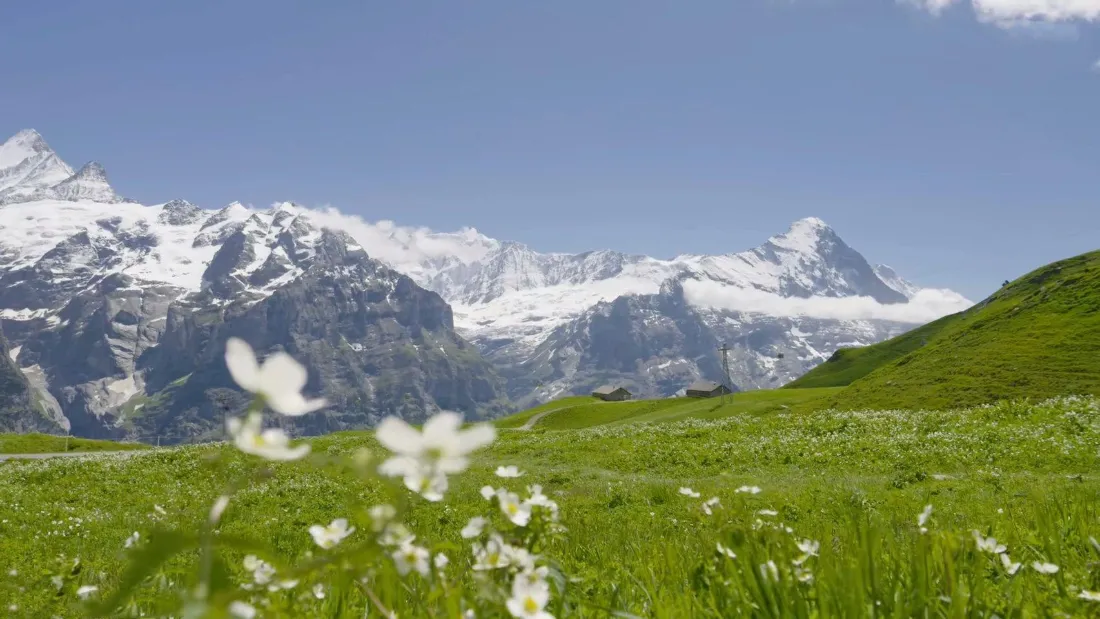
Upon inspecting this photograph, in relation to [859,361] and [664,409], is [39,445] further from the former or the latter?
[859,361]

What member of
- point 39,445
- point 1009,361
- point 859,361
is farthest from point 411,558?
point 859,361

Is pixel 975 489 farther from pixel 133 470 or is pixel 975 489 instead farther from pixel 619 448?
pixel 133 470

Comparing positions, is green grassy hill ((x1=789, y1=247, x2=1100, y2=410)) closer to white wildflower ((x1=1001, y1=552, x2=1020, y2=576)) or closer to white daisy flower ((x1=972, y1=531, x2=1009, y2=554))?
white daisy flower ((x1=972, y1=531, x2=1009, y2=554))

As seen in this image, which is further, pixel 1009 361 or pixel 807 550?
pixel 1009 361

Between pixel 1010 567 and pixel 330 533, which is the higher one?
pixel 330 533

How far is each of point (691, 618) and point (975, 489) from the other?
18.9m

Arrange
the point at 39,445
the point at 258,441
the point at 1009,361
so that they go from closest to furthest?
the point at 258,441
the point at 1009,361
the point at 39,445

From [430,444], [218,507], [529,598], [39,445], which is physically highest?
[430,444]

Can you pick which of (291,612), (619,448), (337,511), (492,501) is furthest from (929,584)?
(619,448)

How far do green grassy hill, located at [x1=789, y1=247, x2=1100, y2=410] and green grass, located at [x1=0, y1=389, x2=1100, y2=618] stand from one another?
2415 centimetres

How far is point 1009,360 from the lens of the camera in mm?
61500

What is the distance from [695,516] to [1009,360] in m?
68.9

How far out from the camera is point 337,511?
19188 mm

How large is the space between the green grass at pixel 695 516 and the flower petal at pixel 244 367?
15cm
